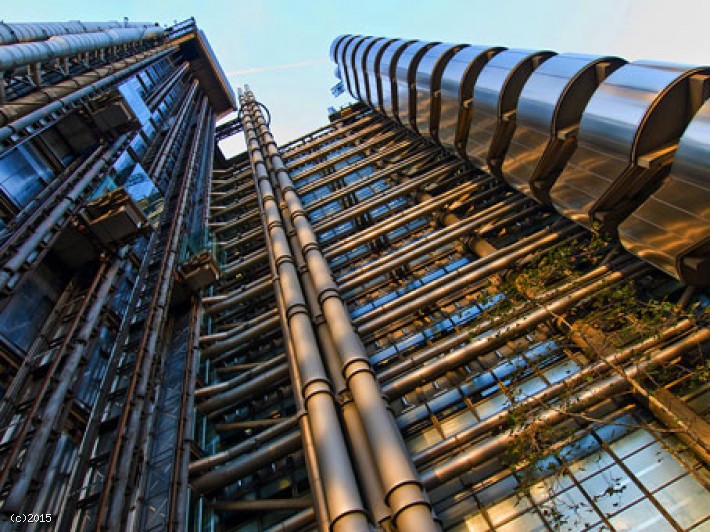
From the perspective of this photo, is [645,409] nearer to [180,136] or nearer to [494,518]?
[494,518]

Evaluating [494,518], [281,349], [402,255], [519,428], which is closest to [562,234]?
[402,255]

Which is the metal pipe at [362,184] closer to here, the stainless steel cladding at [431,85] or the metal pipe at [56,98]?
the stainless steel cladding at [431,85]

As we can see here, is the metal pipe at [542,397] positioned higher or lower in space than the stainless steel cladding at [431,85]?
lower

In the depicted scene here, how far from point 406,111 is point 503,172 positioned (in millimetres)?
11817

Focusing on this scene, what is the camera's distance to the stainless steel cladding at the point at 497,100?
1705cm

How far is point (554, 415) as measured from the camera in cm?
1017

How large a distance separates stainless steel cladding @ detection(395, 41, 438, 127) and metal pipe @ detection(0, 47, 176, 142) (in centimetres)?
1587

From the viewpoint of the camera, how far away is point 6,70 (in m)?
17.2

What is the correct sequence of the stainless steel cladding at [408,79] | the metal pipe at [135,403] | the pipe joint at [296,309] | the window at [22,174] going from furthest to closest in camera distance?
the stainless steel cladding at [408,79] → the window at [22,174] → the pipe joint at [296,309] → the metal pipe at [135,403]

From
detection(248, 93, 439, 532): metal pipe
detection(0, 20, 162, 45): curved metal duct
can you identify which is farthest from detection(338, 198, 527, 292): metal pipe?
detection(0, 20, 162, 45): curved metal duct

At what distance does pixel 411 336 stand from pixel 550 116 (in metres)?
7.73

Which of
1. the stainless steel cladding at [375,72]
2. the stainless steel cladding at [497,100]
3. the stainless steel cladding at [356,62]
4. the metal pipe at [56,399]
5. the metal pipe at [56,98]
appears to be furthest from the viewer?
the stainless steel cladding at [356,62]

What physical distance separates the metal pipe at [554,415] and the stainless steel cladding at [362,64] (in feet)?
104

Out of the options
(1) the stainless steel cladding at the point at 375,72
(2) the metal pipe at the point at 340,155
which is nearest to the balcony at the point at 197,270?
(2) the metal pipe at the point at 340,155
